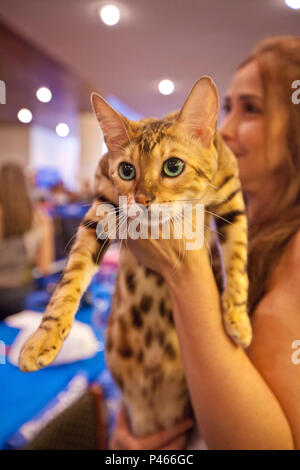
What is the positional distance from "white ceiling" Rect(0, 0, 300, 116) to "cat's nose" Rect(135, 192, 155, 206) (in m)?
0.14

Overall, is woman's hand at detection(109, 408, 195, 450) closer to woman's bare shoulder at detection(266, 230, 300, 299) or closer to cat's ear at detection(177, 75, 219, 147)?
woman's bare shoulder at detection(266, 230, 300, 299)

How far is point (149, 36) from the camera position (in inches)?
21.4

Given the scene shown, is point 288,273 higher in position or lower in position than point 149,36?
lower

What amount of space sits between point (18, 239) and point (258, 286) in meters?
0.44

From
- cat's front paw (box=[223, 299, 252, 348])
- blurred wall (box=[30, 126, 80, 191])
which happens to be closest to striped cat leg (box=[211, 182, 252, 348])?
cat's front paw (box=[223, 299, 252, 348])

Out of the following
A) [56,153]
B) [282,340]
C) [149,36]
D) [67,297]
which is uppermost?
[149,36]

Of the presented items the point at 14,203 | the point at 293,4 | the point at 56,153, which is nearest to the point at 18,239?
the point at 14,203

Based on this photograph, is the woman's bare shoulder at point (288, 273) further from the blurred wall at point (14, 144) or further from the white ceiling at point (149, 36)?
the blurred wall at point (14, 144)

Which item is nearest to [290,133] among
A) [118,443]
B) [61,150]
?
[61,150]

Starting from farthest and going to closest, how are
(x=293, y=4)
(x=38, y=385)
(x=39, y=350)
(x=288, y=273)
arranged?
(x=38, y=385) → (x=288, y=273) → (x=293, y=4) → (x=39, y=350)

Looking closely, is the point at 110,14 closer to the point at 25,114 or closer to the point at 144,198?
the point at 25,114

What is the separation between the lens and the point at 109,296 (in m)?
0.75

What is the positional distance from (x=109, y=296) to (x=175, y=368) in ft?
0.67

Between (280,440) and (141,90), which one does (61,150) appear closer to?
(141,90)
